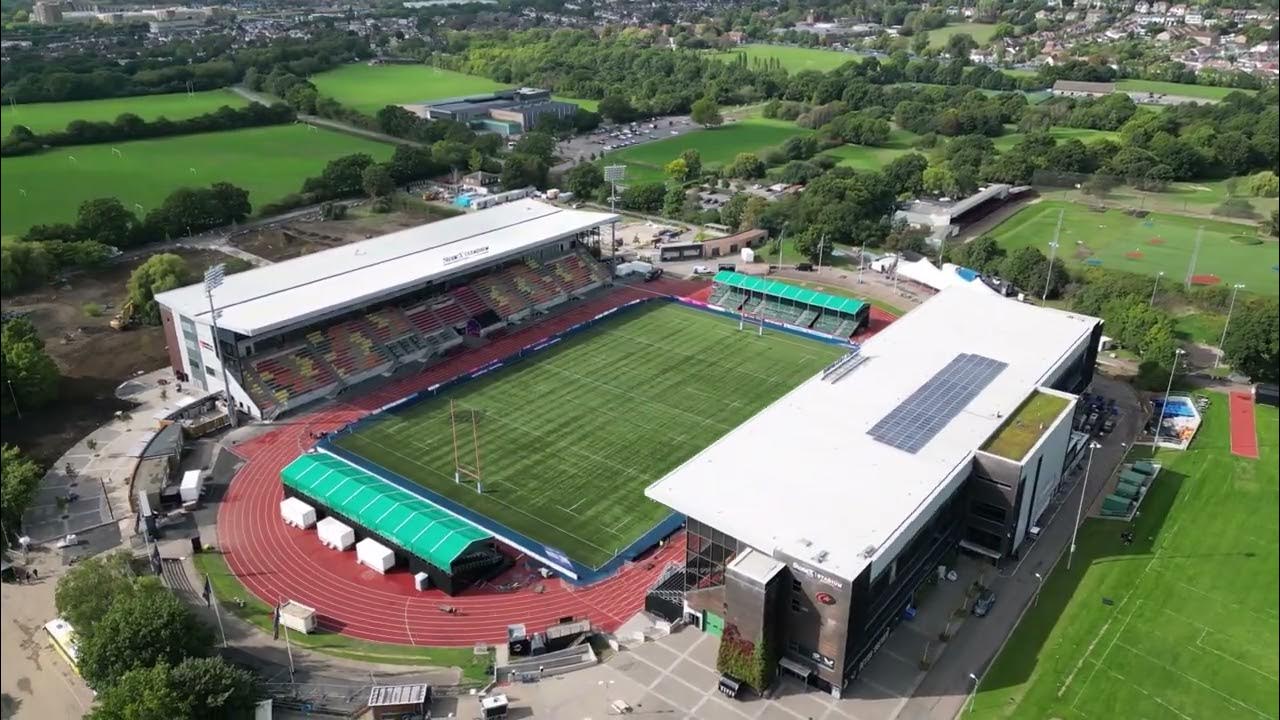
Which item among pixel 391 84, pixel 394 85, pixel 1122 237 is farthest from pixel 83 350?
pixel 391 84

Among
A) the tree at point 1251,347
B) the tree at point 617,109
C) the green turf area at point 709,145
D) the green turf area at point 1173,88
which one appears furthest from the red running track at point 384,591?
the green turf area at point 1173,88

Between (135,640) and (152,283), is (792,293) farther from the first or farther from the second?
(152,283)

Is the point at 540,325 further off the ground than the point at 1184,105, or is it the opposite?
the point at 1184,105

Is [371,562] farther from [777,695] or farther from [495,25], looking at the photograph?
[495,25]

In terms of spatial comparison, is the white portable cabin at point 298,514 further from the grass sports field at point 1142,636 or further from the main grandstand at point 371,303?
the grass sports field at point 1142,636

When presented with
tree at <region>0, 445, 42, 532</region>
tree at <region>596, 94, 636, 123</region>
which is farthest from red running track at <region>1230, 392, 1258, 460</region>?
tree at <region>596, 94, 636, 123</region>

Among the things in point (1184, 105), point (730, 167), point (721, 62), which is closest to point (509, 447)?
point (730, 167)
